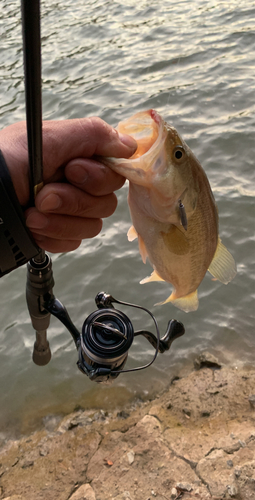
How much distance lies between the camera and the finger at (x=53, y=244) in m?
1.86

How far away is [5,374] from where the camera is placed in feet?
13.5

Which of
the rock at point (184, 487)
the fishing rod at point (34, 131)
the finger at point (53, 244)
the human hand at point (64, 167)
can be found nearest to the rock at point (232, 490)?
the rock at point (184, 487)

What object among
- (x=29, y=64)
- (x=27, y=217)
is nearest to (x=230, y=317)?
(x=27, y=217)

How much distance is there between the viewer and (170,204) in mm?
1833

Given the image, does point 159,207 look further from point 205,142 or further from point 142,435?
point 205,142

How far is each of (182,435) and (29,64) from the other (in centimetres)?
279

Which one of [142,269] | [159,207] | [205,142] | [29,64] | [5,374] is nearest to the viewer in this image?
[29,64]

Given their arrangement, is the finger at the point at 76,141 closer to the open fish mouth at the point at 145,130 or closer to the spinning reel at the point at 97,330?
the open fish mouth at the point at 145,130

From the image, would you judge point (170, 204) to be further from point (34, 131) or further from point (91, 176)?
point (34, 131)

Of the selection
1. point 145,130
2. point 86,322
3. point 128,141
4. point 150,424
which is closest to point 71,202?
point 128,141

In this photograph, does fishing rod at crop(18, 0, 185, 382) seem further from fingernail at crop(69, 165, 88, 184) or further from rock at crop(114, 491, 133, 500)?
rock at crop(114, 491, 133, 500)

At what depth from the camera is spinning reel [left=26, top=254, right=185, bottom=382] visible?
2.10 metres

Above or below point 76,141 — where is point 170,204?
below

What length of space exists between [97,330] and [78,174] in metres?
0.86
